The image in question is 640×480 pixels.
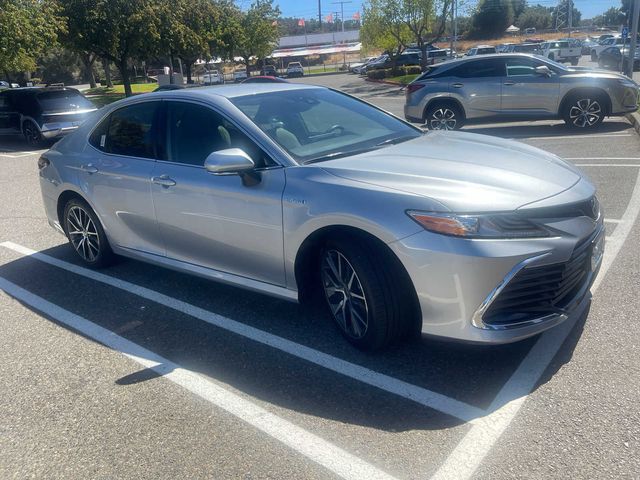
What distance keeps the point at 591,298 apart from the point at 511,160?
1.19 m

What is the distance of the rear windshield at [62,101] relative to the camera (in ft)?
52.1

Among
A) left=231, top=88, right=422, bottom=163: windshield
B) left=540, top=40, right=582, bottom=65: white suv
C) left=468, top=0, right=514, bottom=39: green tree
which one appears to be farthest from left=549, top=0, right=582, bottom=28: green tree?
left=231, top=88, right=422, bottom=163: windshield

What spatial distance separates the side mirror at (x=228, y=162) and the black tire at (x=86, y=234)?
2070 millimetres

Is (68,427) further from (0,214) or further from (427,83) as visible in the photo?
(427,83)

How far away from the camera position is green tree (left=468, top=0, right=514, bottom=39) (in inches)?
3344

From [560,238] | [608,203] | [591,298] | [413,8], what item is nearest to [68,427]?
[560,238]

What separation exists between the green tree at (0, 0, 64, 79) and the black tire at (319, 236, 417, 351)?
65.0 feet

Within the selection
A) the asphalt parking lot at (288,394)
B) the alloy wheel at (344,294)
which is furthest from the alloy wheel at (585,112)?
the alloy wheel at (344,294)

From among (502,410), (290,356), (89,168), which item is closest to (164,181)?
(89,168)

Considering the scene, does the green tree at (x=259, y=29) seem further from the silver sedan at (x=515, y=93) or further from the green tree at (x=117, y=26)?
the silver sedan at (x=515, y=93)

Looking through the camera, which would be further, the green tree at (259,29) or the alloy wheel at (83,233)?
the green tree at (259,29)

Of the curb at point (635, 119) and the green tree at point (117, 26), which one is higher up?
the green tree at point (117, 26)

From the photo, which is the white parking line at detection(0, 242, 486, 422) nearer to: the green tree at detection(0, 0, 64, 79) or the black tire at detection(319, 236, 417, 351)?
the black tire at detection(319, 236, 417, 351)

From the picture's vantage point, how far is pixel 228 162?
3756mm
